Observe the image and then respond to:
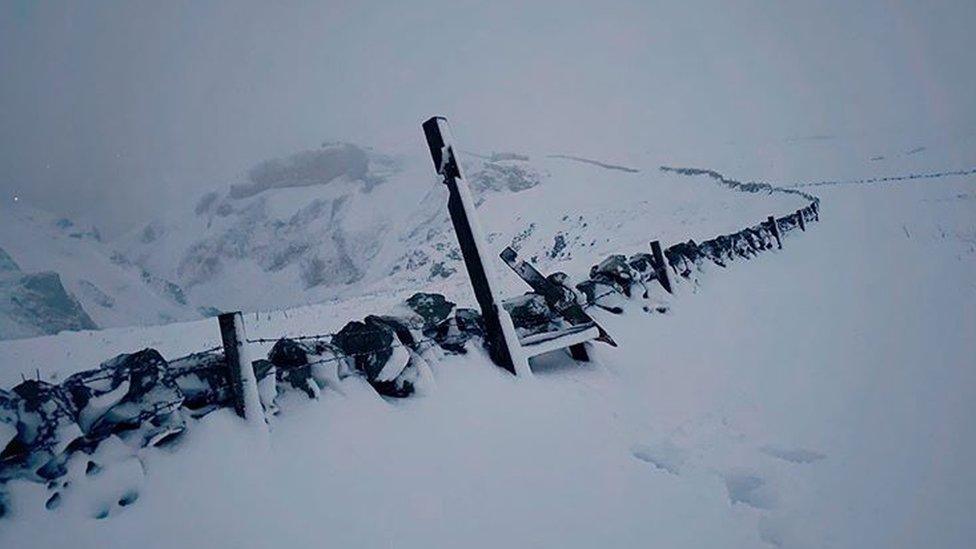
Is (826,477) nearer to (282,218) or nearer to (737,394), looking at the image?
(737,394)

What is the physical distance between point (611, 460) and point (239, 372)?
8.48 ft

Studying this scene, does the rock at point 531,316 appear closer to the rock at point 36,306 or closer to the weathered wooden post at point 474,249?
the weathered wooden post at point 474,249

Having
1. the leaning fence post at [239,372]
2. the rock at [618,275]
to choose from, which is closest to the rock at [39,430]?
the leaning fence post at [239,372]

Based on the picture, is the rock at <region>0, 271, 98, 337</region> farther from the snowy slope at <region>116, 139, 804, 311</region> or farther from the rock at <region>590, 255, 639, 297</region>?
the rock at <region>590, 255, 639, 297</region>

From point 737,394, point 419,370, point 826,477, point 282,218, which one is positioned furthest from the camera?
point 282,218

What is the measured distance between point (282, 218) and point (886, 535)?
256ft

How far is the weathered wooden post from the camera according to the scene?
15.2 ft

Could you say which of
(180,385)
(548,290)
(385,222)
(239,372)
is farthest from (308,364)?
(385,222)

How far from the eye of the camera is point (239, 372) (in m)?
3.02

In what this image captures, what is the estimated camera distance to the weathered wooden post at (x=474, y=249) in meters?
4.63

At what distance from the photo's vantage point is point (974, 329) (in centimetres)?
528

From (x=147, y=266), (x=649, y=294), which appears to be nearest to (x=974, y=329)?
(x=649, y=294)

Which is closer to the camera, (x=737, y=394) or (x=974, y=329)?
(x=737, y=394)

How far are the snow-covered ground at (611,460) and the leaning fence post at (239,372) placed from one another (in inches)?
3.9
